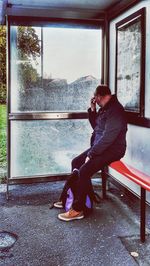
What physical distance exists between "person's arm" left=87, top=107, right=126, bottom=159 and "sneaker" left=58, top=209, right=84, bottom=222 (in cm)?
79

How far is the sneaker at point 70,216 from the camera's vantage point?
15.4ft

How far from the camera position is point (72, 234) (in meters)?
4.25

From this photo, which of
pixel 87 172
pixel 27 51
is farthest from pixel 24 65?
pixel 87 172

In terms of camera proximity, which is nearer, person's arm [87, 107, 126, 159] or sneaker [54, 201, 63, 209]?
person's arm [87, 107, 126, 159]

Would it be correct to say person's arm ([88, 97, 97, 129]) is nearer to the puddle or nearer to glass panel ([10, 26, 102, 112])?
glass panel ([10, 26, 102, 112])

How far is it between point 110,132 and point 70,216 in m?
1.19

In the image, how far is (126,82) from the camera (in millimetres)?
5527

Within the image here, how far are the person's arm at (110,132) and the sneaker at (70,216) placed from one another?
789 millimetres

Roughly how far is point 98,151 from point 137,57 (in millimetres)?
1464

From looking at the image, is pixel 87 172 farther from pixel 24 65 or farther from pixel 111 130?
pixel 24 65

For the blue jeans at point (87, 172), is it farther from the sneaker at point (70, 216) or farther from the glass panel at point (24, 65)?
the glass panel at point (24, 65)

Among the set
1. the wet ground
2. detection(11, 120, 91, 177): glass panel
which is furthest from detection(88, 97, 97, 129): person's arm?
the wet ground

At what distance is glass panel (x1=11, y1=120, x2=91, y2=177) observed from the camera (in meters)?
5.88

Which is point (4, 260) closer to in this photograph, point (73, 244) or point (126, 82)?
point (73, 244)
